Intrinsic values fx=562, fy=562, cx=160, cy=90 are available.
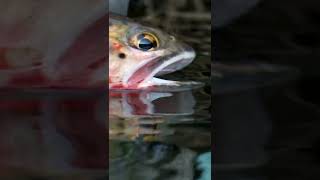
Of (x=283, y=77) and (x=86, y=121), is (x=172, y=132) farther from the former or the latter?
(x=283, y=77)

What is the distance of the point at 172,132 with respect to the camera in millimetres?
1664

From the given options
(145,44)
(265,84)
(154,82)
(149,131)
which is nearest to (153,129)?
(149,131)

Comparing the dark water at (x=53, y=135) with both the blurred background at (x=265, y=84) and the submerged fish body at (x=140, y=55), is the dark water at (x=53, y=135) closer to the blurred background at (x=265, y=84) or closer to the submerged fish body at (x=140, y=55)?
the submerged fish body at (x=140, y=55)


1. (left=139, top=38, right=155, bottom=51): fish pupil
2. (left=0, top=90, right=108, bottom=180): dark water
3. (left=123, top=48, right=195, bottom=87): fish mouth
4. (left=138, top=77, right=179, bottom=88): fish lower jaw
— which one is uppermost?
(left=139, top=38, right=155, bottom=51): fish pupil

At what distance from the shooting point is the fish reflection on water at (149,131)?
1654 mm

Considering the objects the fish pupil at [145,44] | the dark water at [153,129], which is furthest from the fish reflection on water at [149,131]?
the fish pupil at [145,44]

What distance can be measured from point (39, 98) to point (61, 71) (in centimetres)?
10

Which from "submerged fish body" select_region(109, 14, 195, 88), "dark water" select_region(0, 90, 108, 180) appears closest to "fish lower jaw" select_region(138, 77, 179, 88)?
"submerged fish body" select_region(109, 14, 195, 88)

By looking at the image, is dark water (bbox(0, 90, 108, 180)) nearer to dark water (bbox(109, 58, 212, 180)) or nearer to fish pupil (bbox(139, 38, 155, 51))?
dark water (bbox(109, 58, 212, 180))

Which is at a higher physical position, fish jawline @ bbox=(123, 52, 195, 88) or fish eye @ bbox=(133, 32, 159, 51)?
fish eye @ bbox=(133, 32, 159, 51)

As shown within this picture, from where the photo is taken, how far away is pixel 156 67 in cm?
164

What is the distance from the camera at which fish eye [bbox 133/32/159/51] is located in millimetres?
1644

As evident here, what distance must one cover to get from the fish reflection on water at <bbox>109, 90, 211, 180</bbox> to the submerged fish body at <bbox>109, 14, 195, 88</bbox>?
42 millimetres

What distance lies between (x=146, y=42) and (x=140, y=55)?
43mm
